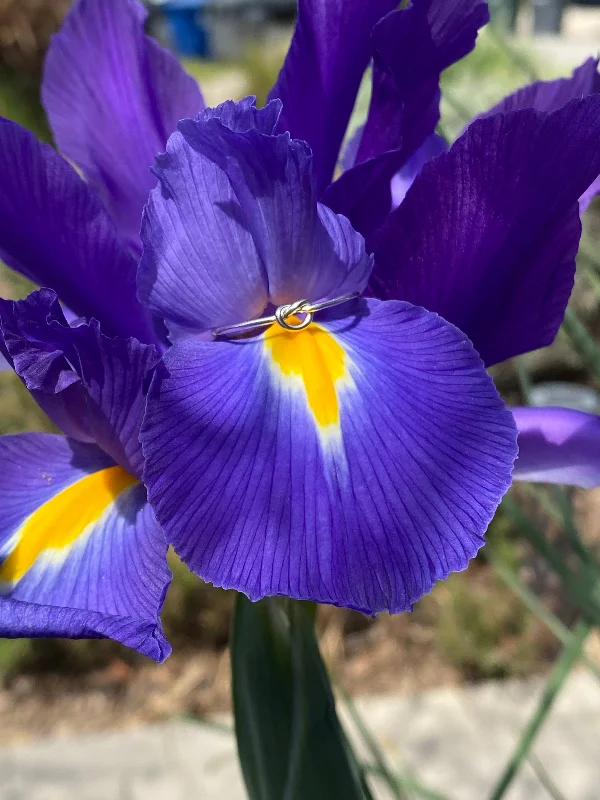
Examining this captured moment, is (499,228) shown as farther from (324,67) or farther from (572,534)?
(572,534)

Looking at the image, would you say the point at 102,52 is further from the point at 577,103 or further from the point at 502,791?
the point at 502,791

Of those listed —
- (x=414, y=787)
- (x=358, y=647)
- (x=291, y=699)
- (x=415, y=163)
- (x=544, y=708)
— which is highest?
(x=415, y=163)

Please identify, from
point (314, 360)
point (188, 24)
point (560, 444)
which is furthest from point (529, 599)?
point (188, 24)

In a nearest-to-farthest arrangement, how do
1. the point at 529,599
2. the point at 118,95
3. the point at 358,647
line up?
the point at 118,95
the point at 529,599
the point at 358,647

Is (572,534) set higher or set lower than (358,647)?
higher

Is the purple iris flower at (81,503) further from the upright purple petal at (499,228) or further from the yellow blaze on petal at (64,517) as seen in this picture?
the upright purple petal at (499,228)

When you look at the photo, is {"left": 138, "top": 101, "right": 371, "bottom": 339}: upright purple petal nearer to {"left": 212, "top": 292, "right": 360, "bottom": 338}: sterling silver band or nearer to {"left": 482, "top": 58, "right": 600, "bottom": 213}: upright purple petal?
{"left": 212, "top": 292, "right": 360, "bottom": 338}: sterling silver band
